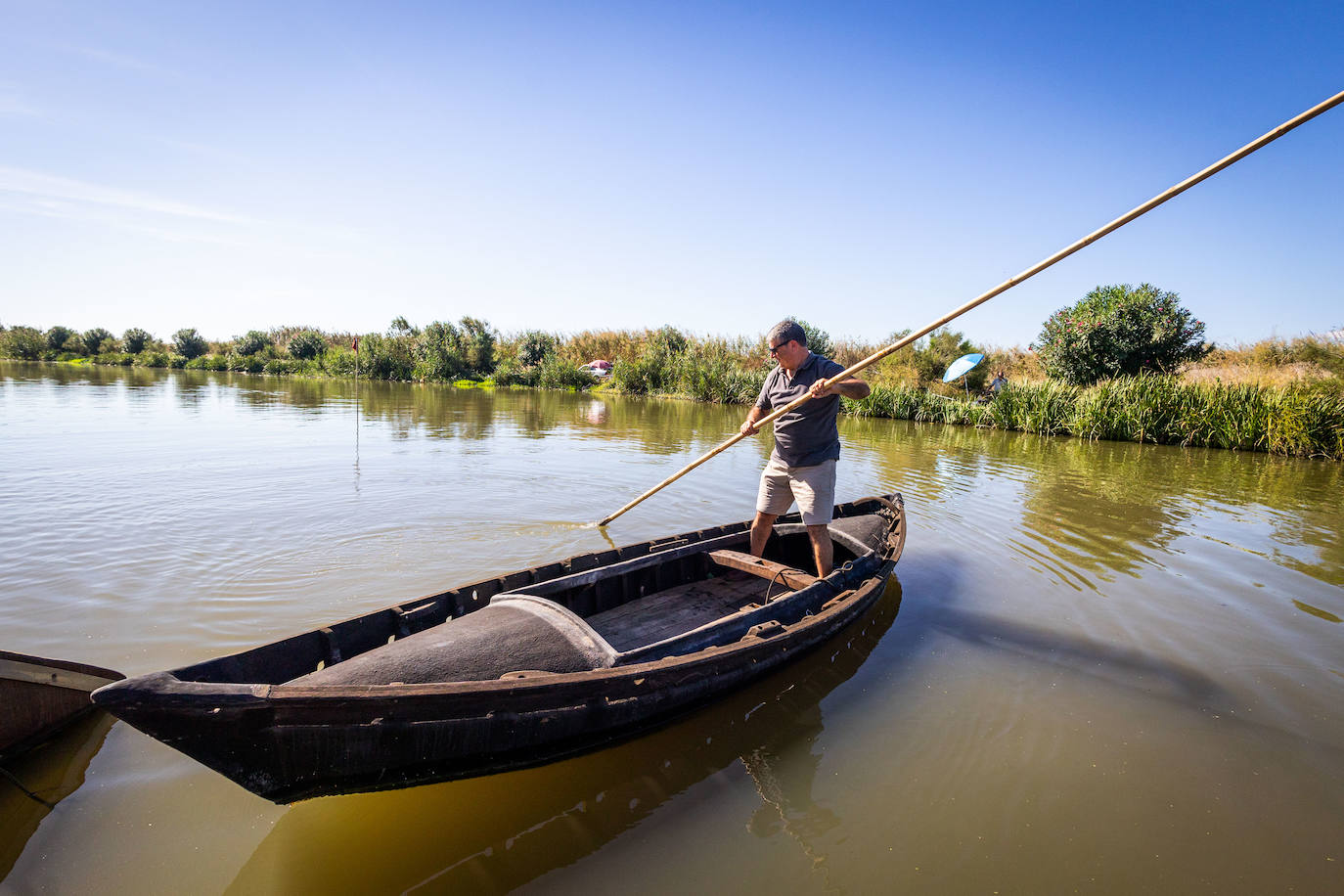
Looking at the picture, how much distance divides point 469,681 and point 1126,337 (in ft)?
89.0

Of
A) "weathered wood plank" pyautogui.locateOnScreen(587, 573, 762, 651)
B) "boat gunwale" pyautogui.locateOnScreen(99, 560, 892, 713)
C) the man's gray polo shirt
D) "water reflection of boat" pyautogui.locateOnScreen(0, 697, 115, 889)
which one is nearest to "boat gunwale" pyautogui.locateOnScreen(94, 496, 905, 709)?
"boat gunwale" pyautogui.locateOnScreen(99, 560, 892, 713)

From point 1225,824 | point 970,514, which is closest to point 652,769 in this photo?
point 1225,824

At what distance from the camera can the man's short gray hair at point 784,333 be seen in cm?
492

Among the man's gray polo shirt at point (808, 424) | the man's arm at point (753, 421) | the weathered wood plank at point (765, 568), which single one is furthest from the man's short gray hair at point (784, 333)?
the weathered wood plank at point (765, 568)

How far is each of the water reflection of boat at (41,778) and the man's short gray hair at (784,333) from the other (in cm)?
490

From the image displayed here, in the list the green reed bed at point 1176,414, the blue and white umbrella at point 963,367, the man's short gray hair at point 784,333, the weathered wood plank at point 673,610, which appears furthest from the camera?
the blue and white umbrella at point 963,367

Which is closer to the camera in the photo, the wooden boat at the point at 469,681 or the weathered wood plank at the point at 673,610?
the wooden boat at the point at 469,681

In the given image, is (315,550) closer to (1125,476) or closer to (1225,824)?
(1225,824)

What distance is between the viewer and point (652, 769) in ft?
10.3

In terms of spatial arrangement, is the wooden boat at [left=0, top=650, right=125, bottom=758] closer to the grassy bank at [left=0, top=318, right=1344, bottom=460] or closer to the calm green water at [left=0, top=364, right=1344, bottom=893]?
the calm green water at [left=0, top=364, right=1344, bottom=893]

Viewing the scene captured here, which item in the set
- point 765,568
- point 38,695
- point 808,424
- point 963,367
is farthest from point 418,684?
point 963,367

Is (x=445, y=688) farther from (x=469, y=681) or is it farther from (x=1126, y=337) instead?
(x=1126, y=337)

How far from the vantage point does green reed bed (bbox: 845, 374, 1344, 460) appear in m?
15.5

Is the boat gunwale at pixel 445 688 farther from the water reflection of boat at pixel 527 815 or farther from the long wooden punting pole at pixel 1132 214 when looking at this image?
the long wooden punting pole at pixel 1132 214
